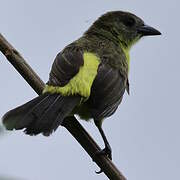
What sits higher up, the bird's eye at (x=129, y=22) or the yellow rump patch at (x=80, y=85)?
the yellow rump patch at (x=80, y=85)

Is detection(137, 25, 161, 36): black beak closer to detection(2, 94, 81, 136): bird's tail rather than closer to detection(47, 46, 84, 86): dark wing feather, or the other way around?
detection(47, 46, 84, 86): dark wing feather

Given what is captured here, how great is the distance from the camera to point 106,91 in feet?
12.9

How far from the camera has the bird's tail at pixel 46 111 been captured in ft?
9.89

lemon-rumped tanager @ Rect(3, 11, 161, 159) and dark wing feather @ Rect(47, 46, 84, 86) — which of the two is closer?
lemon-rumped tanager @ Rect(3, 11, 161, 159)

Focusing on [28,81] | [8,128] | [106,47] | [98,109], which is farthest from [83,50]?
[8,128]

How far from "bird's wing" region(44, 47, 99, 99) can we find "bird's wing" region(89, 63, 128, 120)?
0.06 meters

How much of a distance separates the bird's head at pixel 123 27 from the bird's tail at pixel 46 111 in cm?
221

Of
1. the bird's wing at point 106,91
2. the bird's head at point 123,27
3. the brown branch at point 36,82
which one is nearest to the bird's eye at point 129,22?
the bird's head at point 123,27

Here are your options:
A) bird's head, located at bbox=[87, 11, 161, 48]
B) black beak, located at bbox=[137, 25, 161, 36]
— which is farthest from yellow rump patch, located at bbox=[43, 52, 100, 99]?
black beak, located at bbox=[137, 25, 161, 36]

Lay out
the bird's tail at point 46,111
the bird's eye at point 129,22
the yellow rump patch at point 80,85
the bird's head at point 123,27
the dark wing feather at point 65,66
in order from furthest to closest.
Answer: the bird's eye at point 129,22 < the bird's head at point 123,27 < the dark wing feather at point 65,66 < the yellow rump patch at point 80,85 < the bird's tail at point 46,111

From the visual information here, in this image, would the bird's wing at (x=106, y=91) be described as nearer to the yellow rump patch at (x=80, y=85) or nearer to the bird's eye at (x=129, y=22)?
the yellow rump patch at (x=80, y=85)

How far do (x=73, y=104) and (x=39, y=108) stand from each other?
26 centimetres

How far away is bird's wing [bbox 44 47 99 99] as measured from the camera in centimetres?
369

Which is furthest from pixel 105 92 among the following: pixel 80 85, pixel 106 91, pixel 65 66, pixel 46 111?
pixel 46 111
